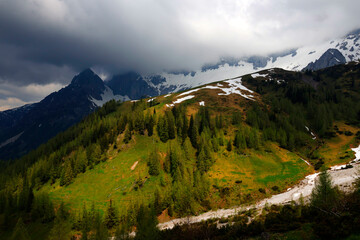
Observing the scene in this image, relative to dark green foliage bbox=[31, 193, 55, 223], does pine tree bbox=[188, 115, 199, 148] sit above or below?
above

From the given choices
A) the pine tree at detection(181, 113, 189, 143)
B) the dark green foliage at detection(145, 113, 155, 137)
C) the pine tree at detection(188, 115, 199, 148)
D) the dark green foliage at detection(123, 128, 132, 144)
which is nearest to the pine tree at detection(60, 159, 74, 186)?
the dark green foliage at detection(123, 128, 132, 144)

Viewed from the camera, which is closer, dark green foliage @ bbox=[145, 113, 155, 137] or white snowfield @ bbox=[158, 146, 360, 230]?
white snowfield @ bbox=[158, 146, 360, 230]

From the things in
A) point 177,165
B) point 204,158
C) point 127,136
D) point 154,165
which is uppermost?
point 127,136

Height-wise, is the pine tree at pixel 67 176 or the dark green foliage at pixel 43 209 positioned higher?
the pine tree at pixel 67 176

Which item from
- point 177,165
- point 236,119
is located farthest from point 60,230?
point 236,119

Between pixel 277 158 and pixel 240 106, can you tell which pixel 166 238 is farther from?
pixel 240 106

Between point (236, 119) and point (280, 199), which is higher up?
point (236, 119)

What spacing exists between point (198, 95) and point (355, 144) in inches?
4238

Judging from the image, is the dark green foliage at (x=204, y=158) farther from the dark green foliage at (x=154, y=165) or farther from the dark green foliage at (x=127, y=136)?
the dark green foliage at (x=127, y=136)

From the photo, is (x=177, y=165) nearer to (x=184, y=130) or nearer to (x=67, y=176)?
(x=184, y=130)

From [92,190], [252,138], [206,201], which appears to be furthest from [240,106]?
[92,190]

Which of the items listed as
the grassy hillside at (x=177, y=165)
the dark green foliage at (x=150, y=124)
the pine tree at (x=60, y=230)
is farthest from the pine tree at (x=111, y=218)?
the dark green foliage at (x=150, y=124)

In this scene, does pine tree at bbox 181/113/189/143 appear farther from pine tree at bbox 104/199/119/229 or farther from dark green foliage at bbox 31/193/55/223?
dark green foliage at bbox 31/193/55/223

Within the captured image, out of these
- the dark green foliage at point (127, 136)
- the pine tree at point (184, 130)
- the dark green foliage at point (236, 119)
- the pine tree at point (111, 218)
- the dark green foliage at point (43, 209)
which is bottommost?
the pine tree at point (111, 218)
